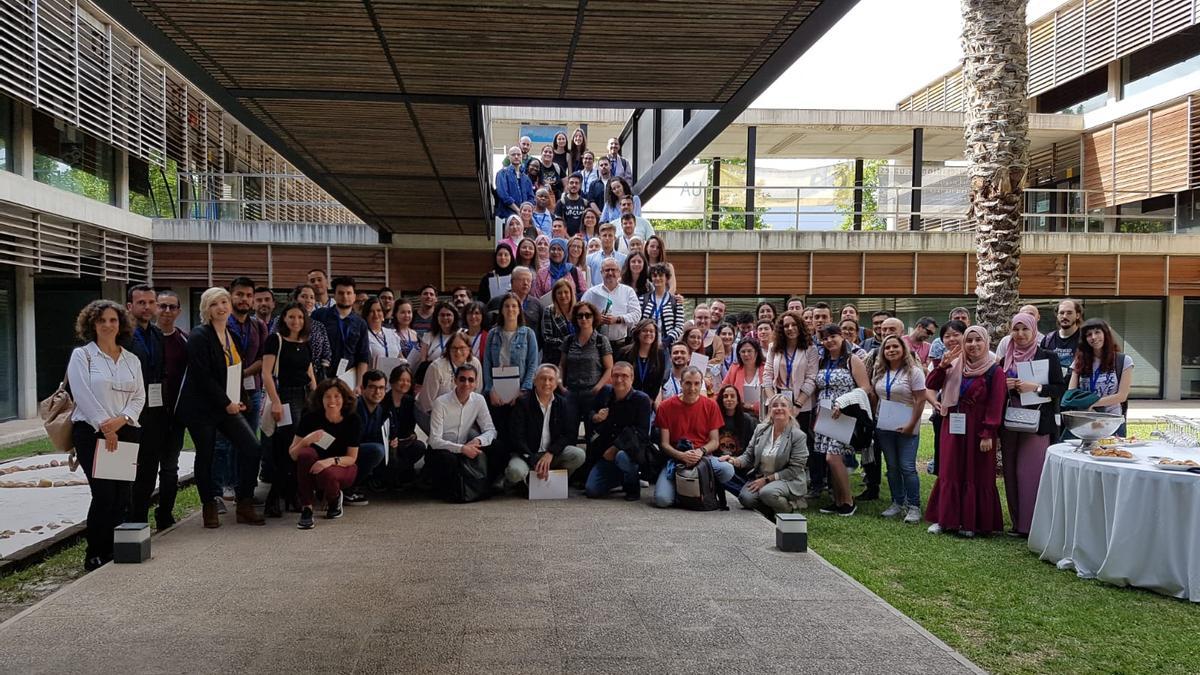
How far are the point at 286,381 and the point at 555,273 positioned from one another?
3.22 meters

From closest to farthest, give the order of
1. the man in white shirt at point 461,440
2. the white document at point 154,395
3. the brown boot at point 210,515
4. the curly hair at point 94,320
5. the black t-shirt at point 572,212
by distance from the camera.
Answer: the curly hair at point 94,320, the white document at point 154,395, the brown boot at point 210,515, the man in white shirt at point 461,440, the black t-shirt at point 572,212

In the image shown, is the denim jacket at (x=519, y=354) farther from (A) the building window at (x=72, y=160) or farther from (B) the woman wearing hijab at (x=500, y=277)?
(A) the building window at (x=72, y=160)

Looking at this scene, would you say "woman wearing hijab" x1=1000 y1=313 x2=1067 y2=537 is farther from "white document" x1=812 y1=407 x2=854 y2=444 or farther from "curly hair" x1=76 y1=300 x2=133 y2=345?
"curly hair" x1=76 y1=300 x2=133 y2=345

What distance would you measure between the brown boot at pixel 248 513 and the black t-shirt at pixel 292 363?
0.95m

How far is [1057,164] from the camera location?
22.6m

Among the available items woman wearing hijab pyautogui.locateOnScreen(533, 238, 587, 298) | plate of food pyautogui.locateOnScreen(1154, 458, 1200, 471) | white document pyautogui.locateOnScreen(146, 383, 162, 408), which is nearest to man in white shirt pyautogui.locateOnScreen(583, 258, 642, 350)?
woman wearing hijab pyautogui.locateOnScreen(533, 238, 587, 298)

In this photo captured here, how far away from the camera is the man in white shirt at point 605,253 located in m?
9.77

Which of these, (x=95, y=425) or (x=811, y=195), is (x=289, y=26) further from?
(x=811, y=195)

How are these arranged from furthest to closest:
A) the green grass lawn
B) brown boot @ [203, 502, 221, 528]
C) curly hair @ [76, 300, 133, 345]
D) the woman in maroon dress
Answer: the woman in maroon dress
brown boot @ [203, 502, 221, 528]
curly hair @ [76, 300, 133, 345]
the green grass lawn

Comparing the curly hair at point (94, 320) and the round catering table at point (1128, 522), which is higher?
the curly hair at point (94, 320)

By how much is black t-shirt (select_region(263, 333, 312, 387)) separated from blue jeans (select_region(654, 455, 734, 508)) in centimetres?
306

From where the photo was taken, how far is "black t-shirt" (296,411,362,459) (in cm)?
675

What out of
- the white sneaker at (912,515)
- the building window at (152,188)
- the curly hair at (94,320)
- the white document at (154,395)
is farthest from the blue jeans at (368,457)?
the building window at (152,188)

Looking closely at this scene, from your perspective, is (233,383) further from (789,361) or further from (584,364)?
(789,361)
